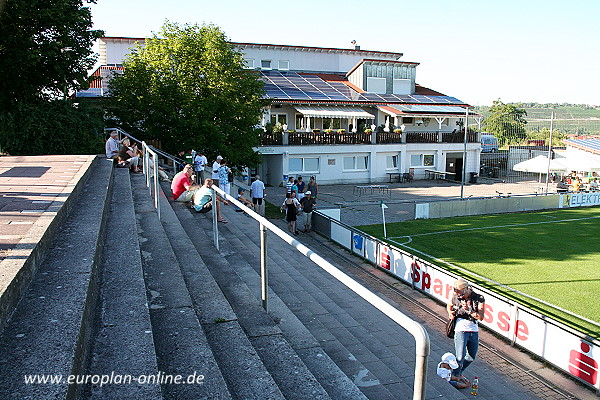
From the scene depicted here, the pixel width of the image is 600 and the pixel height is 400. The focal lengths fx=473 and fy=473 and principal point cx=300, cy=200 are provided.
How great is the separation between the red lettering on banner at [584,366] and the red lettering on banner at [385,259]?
20.3 feet

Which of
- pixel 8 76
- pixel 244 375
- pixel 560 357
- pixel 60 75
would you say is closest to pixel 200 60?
pixel 60 75

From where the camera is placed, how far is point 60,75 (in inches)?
742

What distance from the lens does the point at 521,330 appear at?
358 inches

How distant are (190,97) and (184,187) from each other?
13.3 meters

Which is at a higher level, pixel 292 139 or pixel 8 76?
pixel 8 76

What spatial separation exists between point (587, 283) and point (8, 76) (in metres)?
21.0

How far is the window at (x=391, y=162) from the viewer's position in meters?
37.9

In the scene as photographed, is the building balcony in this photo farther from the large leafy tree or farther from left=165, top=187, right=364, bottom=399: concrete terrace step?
left=165, top=187, right=364, bottom=399: concrete terrace step

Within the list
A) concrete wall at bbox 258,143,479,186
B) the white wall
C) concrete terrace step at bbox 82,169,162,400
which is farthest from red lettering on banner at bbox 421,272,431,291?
the white wall

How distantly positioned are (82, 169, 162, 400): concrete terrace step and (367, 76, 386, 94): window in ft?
126

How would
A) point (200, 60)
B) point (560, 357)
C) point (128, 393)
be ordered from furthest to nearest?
point (200, 60)
point (560, 357)
point (128, 393)

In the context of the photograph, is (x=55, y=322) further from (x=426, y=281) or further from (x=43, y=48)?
(x=43, y=48)

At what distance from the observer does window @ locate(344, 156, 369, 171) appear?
36.4 metres

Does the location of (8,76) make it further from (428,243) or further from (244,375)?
(244,375)
